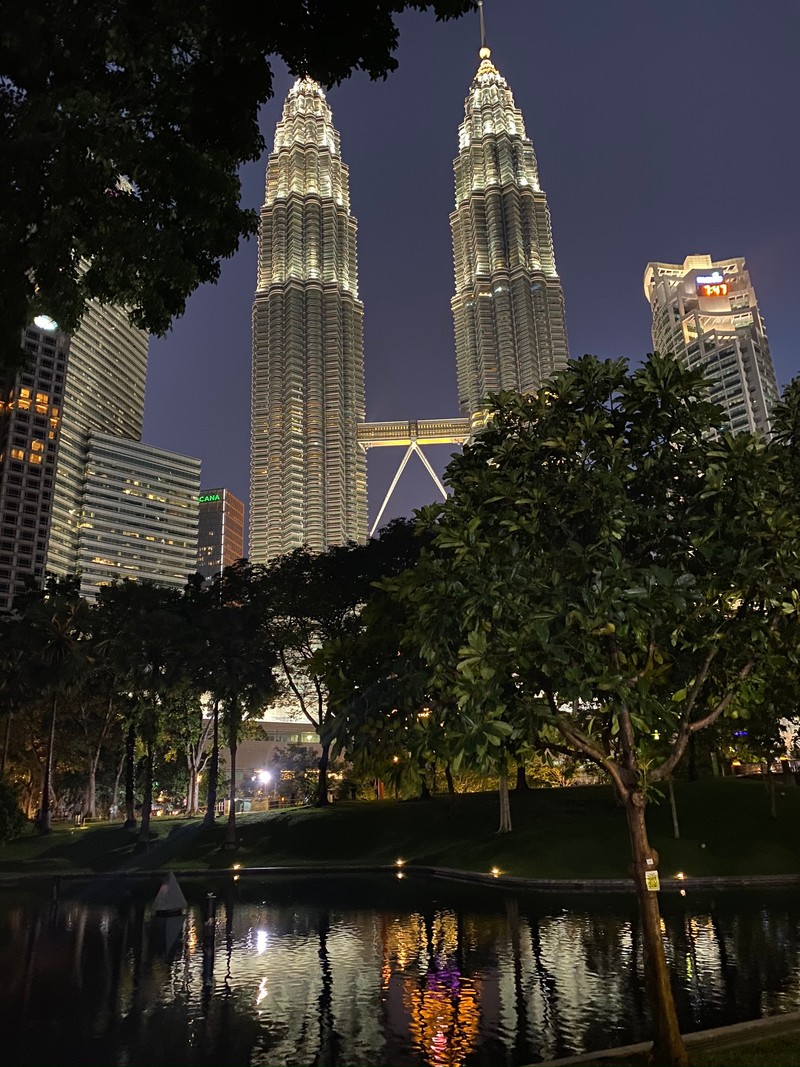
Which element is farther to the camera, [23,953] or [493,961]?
[23,953]

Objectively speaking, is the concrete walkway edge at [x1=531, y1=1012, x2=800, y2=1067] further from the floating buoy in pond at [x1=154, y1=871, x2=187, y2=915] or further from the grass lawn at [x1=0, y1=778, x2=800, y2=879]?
the grass lawn at [x1=0, y1=778, x2=800, y2=879]

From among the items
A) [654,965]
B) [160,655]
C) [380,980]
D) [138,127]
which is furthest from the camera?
[160,655]

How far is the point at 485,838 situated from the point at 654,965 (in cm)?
3771

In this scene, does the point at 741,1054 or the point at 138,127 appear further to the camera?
the point at 138,127

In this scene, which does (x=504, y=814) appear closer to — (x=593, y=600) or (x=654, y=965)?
(x=654, y=965)

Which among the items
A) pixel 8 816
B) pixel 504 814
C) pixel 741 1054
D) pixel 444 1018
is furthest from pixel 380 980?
pixel 8 816

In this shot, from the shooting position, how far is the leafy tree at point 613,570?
12781mm

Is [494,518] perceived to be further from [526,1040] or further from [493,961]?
[493,961]

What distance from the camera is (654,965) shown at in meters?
13.4

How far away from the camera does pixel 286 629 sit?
7050 cm

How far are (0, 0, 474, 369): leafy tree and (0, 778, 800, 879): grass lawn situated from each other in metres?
35.4

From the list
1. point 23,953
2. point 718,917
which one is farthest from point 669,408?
point 23,953

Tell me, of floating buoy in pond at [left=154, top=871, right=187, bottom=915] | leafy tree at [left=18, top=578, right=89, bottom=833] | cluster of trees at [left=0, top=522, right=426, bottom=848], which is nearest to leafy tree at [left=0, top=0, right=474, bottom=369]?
floating buoy in pond at [left=154, top=871, right=187, bottom=915]

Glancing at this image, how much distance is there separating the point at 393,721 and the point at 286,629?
56.9 metres
